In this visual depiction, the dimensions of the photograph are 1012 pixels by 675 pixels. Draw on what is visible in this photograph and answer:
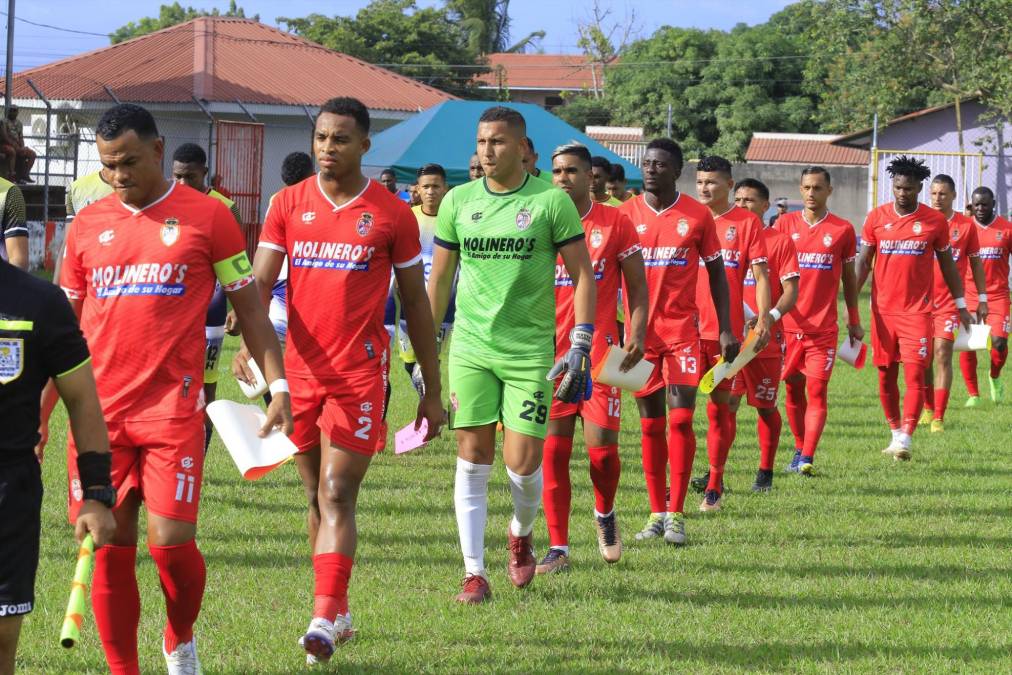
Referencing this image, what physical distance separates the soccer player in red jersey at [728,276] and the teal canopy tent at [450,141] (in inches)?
552

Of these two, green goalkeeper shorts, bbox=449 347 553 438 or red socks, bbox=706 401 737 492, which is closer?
green goalkeeper shorts, bbox=449 347 553 438

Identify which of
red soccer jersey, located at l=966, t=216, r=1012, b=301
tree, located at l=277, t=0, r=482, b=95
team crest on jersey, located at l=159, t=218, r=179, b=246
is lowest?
team crest on jersey, located at l=159, t=218, r=179, b=246

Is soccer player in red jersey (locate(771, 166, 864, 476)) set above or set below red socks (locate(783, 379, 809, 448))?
above

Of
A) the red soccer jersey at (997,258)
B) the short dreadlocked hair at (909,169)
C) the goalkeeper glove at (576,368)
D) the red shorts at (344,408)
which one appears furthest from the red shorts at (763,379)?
the red soccer jersey at (997,258)

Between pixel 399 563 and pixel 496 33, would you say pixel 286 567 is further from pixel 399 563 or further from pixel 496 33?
pixel 496 33

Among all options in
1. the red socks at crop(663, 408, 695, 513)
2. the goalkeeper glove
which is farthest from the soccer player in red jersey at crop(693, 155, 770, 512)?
the goalkeeper glove

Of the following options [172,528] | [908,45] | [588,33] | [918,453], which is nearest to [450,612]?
[172,528]

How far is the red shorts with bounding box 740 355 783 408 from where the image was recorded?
1105cm

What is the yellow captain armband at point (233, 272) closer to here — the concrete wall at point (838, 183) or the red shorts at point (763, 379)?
the red shorts at point (763, 379)

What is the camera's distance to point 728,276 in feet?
34.5

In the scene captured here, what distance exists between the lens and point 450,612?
22.6 ft

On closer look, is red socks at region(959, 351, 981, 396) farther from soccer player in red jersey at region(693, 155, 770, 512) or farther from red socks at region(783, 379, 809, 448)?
soccer player in red jersey at region(693, 155, 770, 512)

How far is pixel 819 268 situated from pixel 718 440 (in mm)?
2569

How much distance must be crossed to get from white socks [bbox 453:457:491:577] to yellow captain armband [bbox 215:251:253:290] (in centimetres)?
197
